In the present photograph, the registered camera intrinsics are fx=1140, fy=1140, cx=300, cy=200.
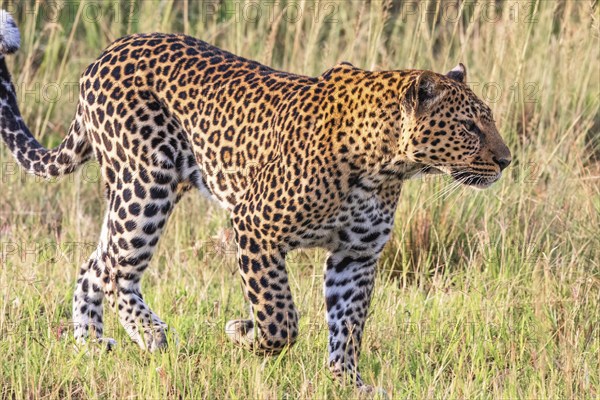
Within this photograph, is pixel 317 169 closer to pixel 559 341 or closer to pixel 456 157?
pixel 456 157

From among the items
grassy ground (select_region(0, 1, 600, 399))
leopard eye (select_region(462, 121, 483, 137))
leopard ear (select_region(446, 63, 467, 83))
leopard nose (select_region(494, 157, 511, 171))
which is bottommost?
grassy ground (select_region(0, 1, 600, 399))

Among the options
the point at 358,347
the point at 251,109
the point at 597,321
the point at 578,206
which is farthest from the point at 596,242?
the point at 251,109

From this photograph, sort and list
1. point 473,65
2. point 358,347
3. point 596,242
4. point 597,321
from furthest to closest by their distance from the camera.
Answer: point 473,65, point 596,242, point 597,321, point 358,347

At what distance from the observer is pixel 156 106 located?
222 inches

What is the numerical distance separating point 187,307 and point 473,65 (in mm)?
4014

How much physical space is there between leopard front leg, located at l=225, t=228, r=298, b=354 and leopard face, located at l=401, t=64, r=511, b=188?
0.78 meters

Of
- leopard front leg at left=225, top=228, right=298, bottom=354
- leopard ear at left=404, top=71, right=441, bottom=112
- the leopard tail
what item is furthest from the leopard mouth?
the leopard tail

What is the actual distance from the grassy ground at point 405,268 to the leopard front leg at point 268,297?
0.10m

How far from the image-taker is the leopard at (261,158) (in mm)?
4949

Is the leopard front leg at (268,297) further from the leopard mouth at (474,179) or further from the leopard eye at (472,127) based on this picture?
the leopard eye at (472,127)

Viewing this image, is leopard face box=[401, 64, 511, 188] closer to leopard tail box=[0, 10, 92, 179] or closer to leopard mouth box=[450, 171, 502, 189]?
leopard mouth box=[450, 171, 502, 189]

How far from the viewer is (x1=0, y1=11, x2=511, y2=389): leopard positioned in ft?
16.2

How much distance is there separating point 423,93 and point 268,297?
1139 millimetres

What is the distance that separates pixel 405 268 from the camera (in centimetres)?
645
